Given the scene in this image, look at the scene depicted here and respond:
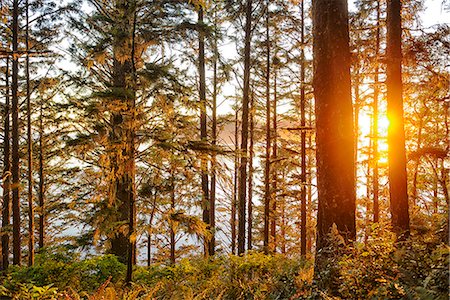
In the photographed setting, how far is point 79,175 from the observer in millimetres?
13953

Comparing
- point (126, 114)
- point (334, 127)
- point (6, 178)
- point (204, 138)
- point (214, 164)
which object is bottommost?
point (6, 178)

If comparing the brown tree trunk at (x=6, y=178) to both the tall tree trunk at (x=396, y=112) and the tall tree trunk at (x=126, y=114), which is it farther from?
the tall tree trunk at (x=396, y=112)

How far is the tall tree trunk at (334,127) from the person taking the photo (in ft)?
15.0

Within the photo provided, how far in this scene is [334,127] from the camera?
182 inches

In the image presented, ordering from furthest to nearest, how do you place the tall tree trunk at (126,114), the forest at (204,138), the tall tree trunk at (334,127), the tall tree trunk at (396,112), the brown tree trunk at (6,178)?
the brown tree trunk at (6,178), the tall tree trunk at (396,112), the tall tree trunk at (126,114), the tall tree trunk at (334,127), the forest at (204,138)

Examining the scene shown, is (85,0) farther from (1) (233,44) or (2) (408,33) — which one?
(2) (408,33)

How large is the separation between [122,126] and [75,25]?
6596mm

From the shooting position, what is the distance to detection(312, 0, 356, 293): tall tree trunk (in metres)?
4.57

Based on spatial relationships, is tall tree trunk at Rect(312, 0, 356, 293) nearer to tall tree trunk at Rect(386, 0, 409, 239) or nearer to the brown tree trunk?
tall tree trunk at Rect(386, 0, 409, 239)

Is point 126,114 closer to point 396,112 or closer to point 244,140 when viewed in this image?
point 244,140

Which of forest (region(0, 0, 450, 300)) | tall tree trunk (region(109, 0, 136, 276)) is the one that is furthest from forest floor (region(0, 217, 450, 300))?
tall tree trunk (region(109, 0, 136, 276))

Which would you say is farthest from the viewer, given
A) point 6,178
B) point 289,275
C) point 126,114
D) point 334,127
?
point 6,178

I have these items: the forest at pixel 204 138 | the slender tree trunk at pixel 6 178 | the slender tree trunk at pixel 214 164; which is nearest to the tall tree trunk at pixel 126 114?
the forest at pixel 204 138

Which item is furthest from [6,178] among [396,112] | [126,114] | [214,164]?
[396,112]
